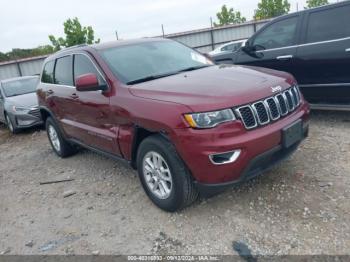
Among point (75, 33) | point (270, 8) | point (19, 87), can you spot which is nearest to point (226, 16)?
point (270, 8)

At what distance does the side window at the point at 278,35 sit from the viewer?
592 cm

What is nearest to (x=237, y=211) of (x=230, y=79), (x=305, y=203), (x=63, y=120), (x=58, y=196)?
(x=305, y=203)

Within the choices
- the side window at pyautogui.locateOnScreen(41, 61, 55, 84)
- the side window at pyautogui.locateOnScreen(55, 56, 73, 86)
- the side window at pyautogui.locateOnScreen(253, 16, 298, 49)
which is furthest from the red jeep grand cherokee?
the side window at pyautogui.locateOnScreen(253, 16, 298, 49)

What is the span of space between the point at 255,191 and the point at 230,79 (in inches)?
47.2

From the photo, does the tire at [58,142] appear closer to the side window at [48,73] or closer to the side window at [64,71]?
the side window at [48,73]

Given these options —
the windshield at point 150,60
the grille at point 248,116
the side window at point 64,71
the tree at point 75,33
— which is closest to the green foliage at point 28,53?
the tree at point 75,33

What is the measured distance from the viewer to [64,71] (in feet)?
17.8

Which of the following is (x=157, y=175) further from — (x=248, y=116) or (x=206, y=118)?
(x=248, y=116)

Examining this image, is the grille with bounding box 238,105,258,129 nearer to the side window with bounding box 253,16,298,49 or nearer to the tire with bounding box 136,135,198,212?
the tire with bounding box 136,135,198,212

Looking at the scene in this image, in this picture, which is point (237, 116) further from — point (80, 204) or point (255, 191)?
point (80, 204)

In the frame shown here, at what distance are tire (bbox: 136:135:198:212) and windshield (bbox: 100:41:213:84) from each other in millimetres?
842

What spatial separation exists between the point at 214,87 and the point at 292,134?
0.87m

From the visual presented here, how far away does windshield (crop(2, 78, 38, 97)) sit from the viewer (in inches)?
387

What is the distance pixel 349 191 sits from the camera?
12.0 feet
